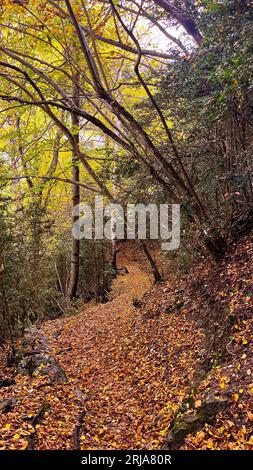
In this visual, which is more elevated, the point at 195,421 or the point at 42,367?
the point at 195,421

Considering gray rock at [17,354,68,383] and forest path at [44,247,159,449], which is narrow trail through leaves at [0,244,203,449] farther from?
gray rock at [17,354,68,383]

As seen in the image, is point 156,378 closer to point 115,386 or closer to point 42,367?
point 115,386

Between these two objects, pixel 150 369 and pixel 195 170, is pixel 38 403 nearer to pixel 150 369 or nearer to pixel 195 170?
pixel 150 369

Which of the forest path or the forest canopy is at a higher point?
the forest canopy

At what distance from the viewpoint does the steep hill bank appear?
3119mm

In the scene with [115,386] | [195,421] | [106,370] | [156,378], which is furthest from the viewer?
[106,370]

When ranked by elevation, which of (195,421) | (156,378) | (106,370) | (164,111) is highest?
(164,111)

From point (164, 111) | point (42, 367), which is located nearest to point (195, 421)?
point (42, 367)

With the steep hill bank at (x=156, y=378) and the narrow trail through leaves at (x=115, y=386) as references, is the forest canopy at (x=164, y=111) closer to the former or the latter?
the steep hill bank at (x=156, y=378)

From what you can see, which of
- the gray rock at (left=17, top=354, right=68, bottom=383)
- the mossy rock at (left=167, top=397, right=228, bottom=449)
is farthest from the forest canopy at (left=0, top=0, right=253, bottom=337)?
the mossy rock at (left=167, top=397, right=228, bottom=449)

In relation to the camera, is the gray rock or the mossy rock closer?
the mossy rock

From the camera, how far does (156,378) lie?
4.61 meters

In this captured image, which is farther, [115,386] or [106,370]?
[106,370]
